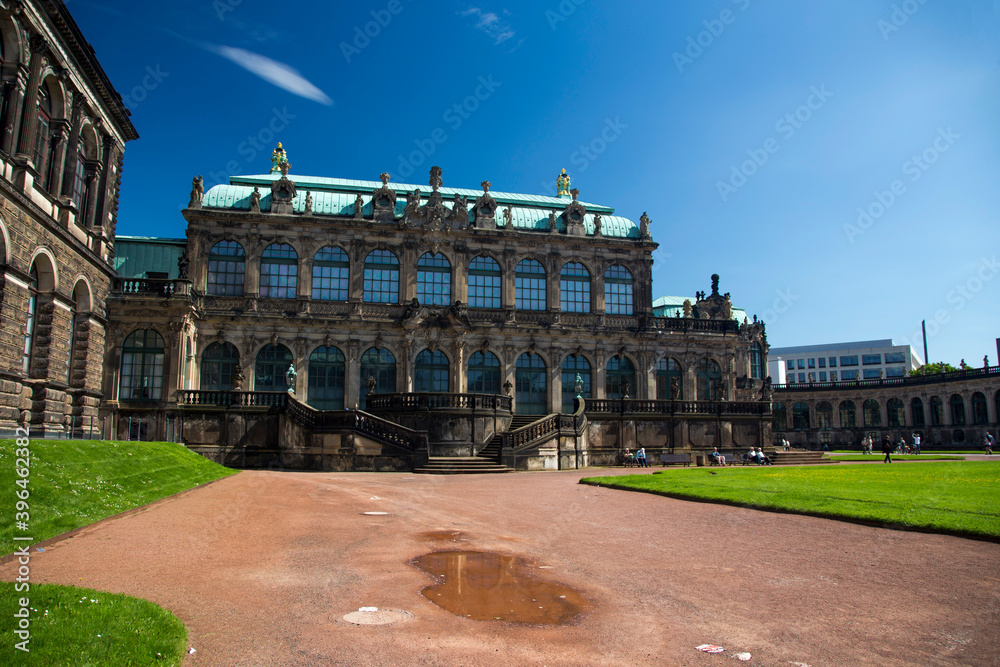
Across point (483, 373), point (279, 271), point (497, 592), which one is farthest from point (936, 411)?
point (497, 592)

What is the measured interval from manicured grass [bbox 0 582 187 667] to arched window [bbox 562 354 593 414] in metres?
40.9

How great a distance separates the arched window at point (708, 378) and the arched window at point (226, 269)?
108 ft

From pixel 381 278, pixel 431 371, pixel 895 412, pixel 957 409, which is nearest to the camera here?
pixel 431 371

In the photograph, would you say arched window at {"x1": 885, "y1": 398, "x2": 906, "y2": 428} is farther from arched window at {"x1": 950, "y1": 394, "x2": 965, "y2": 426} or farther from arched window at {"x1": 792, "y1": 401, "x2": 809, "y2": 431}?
arched window at {"x1": 792, "y1": 401, "x2": 809, "y2": 431}

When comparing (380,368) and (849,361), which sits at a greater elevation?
(849,361)

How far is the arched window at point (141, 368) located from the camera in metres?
37.8

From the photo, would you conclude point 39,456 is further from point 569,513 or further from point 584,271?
point 584,271

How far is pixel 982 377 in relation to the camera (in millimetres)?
64625

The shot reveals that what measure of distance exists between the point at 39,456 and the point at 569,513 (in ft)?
37.1

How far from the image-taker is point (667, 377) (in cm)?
4916

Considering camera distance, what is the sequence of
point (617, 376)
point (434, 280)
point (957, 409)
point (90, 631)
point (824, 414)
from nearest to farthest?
point (90, 631), point (434, 280), point (617, 376), point (957, 409), point (824, 414)

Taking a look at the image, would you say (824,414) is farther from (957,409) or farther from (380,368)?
(380,368)

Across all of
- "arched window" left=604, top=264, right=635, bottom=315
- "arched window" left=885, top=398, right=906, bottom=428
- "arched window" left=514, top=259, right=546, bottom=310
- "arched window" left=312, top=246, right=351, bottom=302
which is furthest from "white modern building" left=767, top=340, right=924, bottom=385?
"arched window" left=312, top=246, right=351, bottom=302

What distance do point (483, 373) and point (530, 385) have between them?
342cm
